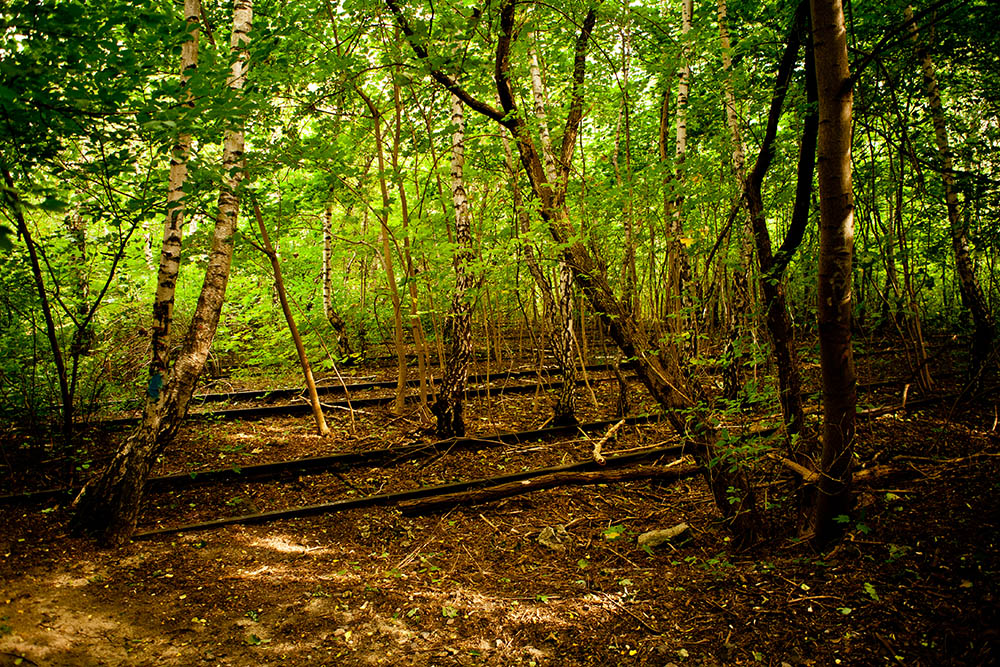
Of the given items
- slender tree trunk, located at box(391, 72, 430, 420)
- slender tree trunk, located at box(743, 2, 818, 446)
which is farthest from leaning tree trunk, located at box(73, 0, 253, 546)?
slender tree trunk, located at box(743, 2, 818, 446)

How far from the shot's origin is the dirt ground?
274cm

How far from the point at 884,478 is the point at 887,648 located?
199cm

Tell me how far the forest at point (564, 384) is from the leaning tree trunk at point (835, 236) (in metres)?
0.02

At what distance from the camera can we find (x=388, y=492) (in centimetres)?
590

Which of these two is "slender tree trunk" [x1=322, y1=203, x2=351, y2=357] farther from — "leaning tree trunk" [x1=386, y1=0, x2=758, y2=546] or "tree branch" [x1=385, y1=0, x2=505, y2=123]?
"leaning tree trunk" [x1=386, y1=0, x2=758, y2=546]

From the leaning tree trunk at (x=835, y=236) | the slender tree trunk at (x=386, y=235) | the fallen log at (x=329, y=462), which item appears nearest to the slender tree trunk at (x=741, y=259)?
the fallen log at (x=329, y=462)

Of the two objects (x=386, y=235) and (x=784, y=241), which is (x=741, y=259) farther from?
(x=386, y=235)

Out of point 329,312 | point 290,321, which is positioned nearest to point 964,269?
point 290,321

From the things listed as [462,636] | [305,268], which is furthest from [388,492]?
[305,268]

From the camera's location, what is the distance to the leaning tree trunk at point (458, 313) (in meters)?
6.97

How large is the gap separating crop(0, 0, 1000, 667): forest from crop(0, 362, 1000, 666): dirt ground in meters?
0.03

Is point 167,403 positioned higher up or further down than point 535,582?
higher up

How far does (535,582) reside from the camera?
4012mm

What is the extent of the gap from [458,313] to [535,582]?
13.0 feet
